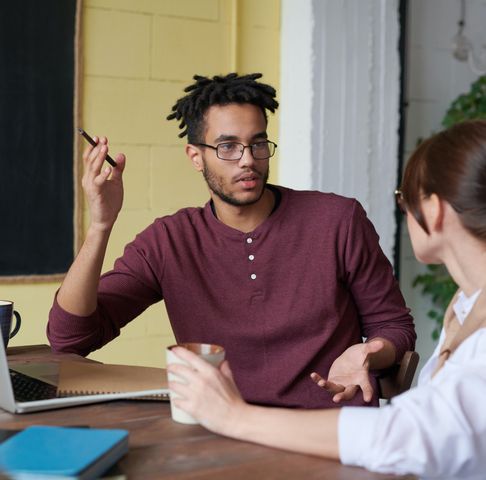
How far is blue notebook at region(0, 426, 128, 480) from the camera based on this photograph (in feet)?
2.95

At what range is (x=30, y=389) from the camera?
136cm

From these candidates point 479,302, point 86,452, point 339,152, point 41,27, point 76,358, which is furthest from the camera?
point 339,152

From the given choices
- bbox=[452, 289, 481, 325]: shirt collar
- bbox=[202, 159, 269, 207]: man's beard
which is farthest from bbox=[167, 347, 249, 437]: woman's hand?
bbox=[202, 159, 269, 207]: man's beard

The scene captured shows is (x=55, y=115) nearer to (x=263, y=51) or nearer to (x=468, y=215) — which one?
(x=263, y=51)

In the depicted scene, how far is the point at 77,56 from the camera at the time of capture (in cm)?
247

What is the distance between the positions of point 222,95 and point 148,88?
2.57 feet

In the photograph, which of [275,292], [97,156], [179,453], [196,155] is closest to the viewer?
[179,453]

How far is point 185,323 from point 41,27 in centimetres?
112

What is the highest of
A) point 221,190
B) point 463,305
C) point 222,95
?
point 222,95

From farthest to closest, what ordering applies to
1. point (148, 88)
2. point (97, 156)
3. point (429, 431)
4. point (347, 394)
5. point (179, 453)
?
point (148, 88) → point (97, 156) → point (347, 394) → point (179, 453) → point (429, 431)

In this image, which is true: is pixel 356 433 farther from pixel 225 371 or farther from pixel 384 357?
pixel 384 357

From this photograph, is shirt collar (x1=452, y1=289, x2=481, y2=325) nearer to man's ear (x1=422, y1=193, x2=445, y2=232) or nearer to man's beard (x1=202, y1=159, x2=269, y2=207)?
man's ear (x1=422, y1=193, x2=445, y2=232)

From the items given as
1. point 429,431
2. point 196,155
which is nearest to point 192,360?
point 429,431

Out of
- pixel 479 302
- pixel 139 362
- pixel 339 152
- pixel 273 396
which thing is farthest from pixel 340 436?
pixel 339 152
